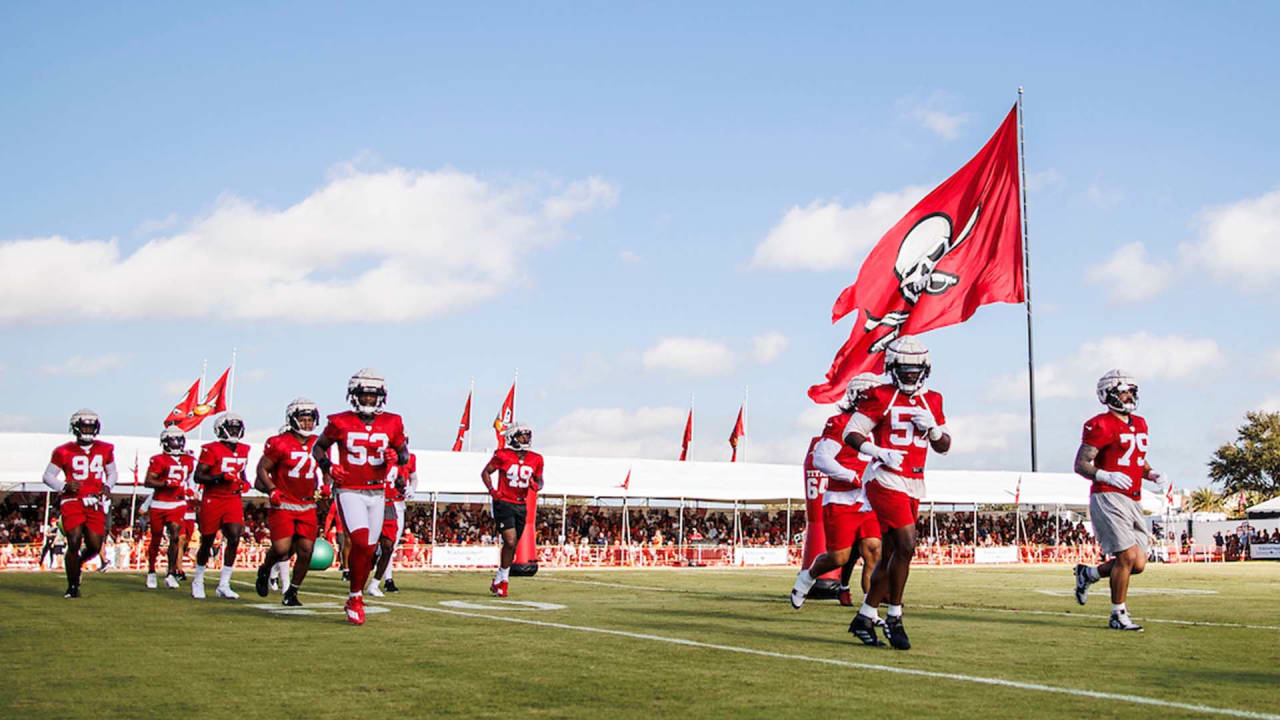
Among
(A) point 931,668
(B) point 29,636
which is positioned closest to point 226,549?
(B) point 29,636

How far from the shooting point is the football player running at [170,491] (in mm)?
18109

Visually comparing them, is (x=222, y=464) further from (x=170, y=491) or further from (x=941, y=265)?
(x=941, y=265)

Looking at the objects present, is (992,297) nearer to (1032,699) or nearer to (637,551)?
(1032,699)

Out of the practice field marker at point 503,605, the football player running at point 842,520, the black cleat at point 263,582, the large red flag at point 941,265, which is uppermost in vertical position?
the large red flag at point 941,265

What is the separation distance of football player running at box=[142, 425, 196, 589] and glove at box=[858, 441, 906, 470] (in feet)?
39.8

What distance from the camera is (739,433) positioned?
185 feet

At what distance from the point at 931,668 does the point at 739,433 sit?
48.6m

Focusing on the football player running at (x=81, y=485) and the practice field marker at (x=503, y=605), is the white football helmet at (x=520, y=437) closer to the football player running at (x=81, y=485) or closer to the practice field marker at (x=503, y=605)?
the practice field marker at (x=503, y=605)

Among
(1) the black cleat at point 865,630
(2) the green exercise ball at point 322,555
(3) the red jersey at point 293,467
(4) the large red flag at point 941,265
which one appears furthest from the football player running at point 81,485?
(4) the large red flag at point 941,265

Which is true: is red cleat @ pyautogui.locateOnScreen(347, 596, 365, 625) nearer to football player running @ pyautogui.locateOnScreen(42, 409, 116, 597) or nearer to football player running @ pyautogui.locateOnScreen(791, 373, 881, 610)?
football player running @ pyautogui.locateOnScreen(791, 373, 881, 610)

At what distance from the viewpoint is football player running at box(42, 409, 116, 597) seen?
15.0 m

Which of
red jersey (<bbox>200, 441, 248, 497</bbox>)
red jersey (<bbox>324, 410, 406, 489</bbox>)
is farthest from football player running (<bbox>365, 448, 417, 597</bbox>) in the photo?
red jersey (<bbox>324, 410, 406, 489</bbox>)

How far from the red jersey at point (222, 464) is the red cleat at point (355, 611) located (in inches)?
215

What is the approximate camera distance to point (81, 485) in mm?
15242
